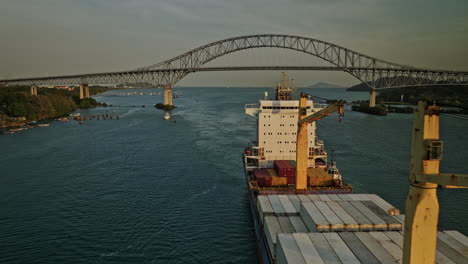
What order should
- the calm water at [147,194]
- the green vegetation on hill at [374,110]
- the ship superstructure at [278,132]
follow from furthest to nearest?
the green vegetation on hill at [374,110] → the ship superstructure at [278,132] → the calm water at [147,194]

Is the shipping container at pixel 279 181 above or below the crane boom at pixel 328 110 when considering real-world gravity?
below

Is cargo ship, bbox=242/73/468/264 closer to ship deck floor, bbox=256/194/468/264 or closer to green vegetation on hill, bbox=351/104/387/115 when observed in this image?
ship deck floor, bbox=256/194/468/264

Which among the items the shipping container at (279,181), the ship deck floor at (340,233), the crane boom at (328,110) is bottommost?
the shipping container at (279,181)

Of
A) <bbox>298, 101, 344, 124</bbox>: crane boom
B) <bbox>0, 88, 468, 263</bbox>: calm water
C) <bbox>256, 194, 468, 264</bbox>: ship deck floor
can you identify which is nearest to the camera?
<bbox>256, 194, 468, 264</bbox>: ship deck floor

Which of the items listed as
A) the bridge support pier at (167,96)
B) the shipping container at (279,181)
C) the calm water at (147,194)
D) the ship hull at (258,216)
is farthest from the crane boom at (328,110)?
the bridge support pier at (167,96)

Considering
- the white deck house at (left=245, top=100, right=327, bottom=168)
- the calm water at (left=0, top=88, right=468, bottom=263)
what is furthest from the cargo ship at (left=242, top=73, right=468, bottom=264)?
the calm water at (left=0, top=88, right=468, bottom=263)

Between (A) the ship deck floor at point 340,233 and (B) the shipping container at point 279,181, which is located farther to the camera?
(B) the shipping container at point 279,181

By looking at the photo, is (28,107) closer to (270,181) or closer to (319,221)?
(270,181)

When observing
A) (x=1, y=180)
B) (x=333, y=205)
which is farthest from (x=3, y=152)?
(x=333, y=205)

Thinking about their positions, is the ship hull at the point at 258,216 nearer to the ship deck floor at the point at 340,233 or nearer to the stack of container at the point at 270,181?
the ship deck floor at the point at 340,233

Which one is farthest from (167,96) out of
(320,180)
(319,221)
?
(319,221)
